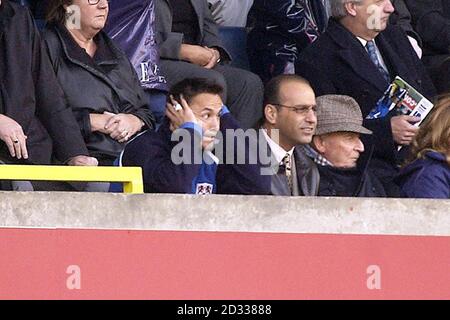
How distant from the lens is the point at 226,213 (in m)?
5.89

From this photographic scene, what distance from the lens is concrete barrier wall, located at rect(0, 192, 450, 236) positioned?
578 cm

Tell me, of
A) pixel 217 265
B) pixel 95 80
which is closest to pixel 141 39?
pixel 95 80

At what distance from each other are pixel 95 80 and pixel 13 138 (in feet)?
2.18

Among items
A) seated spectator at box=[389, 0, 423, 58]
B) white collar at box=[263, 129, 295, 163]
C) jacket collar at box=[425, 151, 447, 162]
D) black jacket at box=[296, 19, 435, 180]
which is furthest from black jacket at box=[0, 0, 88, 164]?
seated spectator at box=[389, 0, 423, 58]

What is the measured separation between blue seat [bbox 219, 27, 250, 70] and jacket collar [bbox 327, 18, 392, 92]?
19.7 inches

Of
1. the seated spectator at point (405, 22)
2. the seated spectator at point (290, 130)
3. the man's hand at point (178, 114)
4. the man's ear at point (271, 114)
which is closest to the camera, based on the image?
the man's hand at point (178, 114)

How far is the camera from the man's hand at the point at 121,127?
21.6 feet

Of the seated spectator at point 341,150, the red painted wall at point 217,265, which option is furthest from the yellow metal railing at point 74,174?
the seated spectator at point 341,150

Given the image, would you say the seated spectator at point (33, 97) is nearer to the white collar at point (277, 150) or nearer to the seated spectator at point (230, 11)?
the white collar at point (277, 150)

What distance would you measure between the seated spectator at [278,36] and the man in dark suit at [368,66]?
0.18m

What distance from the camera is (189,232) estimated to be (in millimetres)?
5875
